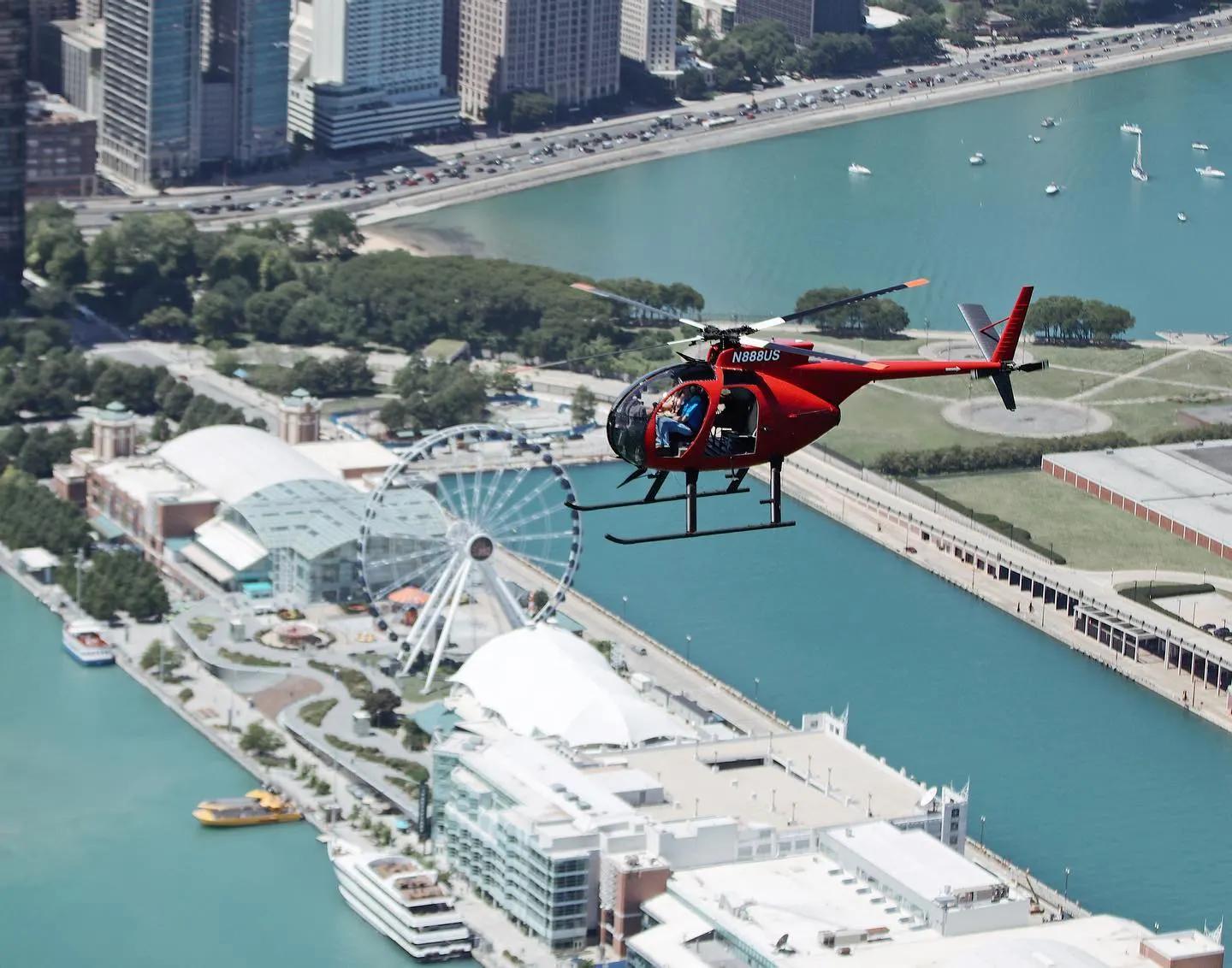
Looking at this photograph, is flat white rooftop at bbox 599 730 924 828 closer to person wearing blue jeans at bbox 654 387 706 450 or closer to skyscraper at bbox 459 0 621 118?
person wearing blue jeans at bbox 654 387 706 450

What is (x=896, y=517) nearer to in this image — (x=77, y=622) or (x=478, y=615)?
(x=478, y=615)

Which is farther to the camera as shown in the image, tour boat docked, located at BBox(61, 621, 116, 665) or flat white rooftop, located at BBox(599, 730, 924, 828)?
tour boat docked, located at BBox(61, 621, 116, 665)

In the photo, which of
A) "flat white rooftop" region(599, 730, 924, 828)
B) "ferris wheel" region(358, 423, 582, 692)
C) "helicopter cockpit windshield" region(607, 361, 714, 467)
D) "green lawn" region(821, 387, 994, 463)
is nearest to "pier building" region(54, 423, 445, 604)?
"ferris wheel" region(358, 423, 582, 692)

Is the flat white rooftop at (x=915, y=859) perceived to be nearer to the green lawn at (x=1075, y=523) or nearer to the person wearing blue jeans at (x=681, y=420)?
the person wearing blue jeans at (x=681, y=420)

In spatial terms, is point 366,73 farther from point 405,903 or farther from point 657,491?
point 657,491

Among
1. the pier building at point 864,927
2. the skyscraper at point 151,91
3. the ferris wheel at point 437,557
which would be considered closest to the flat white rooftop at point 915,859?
the pier building at point 864,927

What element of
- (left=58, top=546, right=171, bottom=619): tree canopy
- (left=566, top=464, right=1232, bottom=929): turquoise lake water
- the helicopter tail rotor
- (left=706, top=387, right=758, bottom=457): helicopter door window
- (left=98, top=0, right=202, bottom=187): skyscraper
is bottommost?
(left=566, top=464, right=1232, bottom=929): turquoise lake water

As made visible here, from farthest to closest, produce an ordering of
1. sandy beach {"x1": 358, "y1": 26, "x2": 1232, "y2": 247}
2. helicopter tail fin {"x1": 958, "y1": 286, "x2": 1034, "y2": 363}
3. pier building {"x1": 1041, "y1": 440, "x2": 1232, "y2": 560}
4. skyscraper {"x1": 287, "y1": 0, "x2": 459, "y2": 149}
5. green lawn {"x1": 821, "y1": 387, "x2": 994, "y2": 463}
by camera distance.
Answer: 1. skyscraper {"x1": 287, "y1": 0, "x2": 459, "y2": 149}
2. sandy beach {"x1": 358, "y1": 26, "x2": 1232, "y2": 247}
3. green lawn {"x1": 821, "y1": 387, "x2": 994, "y2": 463}
4. pier building {"x1": 1041, "y1": 440, "x2": 1232, "y2": 560}
5. helicopter tail fin {"x1": 958, "y1": 286, "x2": 1034, "y2": 363}
